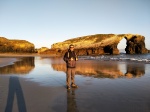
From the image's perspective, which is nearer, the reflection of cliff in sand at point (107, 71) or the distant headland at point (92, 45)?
the reflection of cliff in sand at point (107, 71)

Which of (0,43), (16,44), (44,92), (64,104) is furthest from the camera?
(16,44)

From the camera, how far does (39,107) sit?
5.45m

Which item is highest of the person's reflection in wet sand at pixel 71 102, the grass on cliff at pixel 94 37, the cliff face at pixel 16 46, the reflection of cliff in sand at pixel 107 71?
the grass on cliff at pixel 94 37

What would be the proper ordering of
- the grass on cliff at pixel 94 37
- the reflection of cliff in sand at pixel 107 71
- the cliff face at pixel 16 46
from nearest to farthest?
1. the reflection of cliff in sand at pixel 107 71
2. the grass on cliff at pixel 94 37
3. the cliff face at pixel 16 46

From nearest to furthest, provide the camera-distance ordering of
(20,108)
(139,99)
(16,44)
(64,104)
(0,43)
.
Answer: (20,108), (64,104), (139,99), (0,43), (16,44)

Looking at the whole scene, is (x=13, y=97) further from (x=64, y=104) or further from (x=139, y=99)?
(x=139, y=99)

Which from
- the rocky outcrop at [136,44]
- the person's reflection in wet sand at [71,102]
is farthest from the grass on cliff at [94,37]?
the person's reflection in wet sand at [71,102]

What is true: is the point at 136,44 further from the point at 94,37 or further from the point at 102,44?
the point at 94,37

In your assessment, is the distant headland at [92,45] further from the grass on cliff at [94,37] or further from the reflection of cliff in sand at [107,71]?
the reflection of cliff in sand at [107,71]

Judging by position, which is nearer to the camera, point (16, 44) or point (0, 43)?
point (0, 43)

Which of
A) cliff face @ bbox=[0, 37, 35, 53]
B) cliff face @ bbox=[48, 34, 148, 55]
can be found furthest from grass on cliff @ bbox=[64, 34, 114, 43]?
cliff face @ bbox=[0, 37, 35, 53]

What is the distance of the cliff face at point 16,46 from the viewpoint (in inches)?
2635

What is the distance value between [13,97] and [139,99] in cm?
396

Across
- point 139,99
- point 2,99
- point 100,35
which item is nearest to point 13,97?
point 2,99
